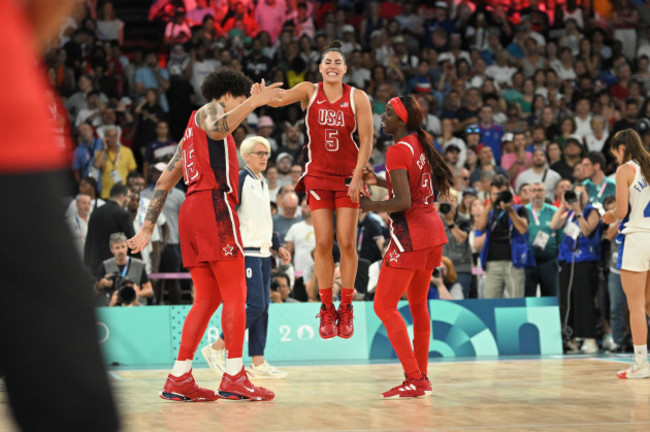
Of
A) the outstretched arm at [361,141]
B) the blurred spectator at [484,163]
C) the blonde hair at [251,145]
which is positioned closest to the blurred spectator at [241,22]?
the blurred spectator at [484,163]

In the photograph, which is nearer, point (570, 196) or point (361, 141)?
point (361, 141)

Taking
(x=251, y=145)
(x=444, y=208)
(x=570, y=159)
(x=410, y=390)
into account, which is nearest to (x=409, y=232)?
(x=410, y=390)

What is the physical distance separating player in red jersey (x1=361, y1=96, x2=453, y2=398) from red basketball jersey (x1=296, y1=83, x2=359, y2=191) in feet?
0.90

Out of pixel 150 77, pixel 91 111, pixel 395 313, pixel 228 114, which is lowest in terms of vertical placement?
pixel 395 313

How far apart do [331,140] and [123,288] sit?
4445 millimetres

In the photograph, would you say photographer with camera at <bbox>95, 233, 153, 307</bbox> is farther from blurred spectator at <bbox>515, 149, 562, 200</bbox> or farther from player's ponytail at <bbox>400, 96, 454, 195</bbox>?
blurred spectator at <bbox>515, 149, 562, 200</bbox>

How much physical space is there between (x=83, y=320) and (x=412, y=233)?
5.29m

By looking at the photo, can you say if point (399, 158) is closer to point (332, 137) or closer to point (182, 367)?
point (332, 137)

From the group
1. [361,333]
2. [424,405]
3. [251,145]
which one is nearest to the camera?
[424,405]

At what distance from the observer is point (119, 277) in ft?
35.3

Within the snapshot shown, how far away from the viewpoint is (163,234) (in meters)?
12.1

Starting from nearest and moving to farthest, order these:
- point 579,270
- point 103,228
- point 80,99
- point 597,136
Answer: point 103,228 → point 579,270 → point 80,99 → point 597,136

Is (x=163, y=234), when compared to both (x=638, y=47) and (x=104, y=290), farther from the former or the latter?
(x=638, y=47)

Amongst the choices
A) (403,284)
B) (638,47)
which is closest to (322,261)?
(403,284)
